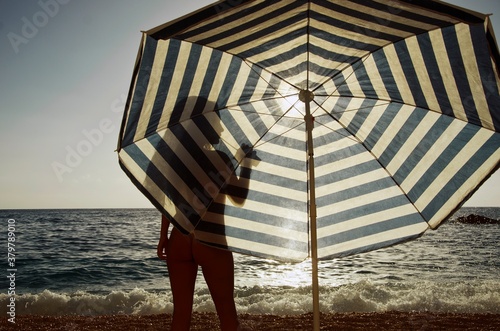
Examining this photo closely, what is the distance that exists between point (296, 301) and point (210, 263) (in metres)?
7.58

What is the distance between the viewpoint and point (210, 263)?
94.3 inches

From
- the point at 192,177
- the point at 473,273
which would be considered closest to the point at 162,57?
the point at 192,177

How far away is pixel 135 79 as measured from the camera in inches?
76.6

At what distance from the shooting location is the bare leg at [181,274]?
2.42 metres

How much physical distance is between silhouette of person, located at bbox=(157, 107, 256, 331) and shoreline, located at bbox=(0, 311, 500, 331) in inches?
166

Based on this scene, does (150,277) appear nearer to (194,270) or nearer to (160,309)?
(160,309)

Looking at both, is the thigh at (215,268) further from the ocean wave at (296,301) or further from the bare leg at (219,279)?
the ocean wave at (296,301)

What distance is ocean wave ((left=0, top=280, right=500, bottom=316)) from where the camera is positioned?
904 cm

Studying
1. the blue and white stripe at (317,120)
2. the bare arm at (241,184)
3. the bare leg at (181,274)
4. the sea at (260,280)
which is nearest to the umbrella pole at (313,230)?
the blue and white stripe at (317,120)

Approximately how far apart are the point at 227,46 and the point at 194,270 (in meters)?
1.36

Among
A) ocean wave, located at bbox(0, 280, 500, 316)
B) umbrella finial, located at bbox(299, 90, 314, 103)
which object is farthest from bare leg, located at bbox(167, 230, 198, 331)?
ocean wave, located at bbox(0, 280, 500, 316)

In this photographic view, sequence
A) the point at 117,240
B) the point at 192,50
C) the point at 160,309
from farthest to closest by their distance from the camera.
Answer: the point at 117,240
the point at 160,309
the point at 192,50

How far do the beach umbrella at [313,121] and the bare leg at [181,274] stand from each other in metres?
0.17

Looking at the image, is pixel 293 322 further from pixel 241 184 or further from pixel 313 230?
pixel 313 230
